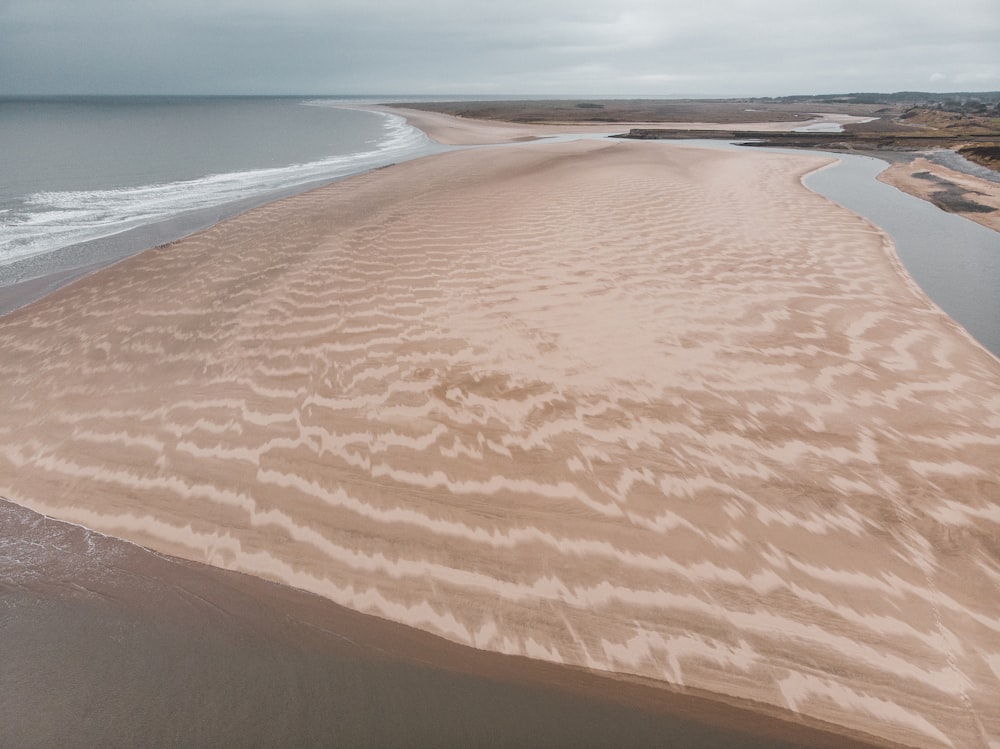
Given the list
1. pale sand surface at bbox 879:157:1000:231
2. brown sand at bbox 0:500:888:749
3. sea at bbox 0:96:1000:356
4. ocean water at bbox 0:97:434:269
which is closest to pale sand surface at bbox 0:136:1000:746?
brown sand at bbox 0:500:888:749

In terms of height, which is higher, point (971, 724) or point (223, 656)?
point (971, 724)

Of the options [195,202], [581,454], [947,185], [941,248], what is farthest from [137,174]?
[947,185]

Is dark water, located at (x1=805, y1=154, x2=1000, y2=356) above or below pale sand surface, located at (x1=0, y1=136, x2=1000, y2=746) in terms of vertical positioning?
above

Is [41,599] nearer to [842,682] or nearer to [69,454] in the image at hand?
[69,454]

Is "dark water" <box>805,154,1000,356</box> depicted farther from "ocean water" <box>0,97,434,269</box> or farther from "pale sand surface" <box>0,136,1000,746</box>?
"ocean water" <box>0,97,434,269</box>

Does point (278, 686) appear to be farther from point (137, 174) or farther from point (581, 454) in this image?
point (137, 174)

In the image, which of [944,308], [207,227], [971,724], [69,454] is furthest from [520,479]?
[207,227]

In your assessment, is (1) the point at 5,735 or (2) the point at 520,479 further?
(2) the point at 520,479
